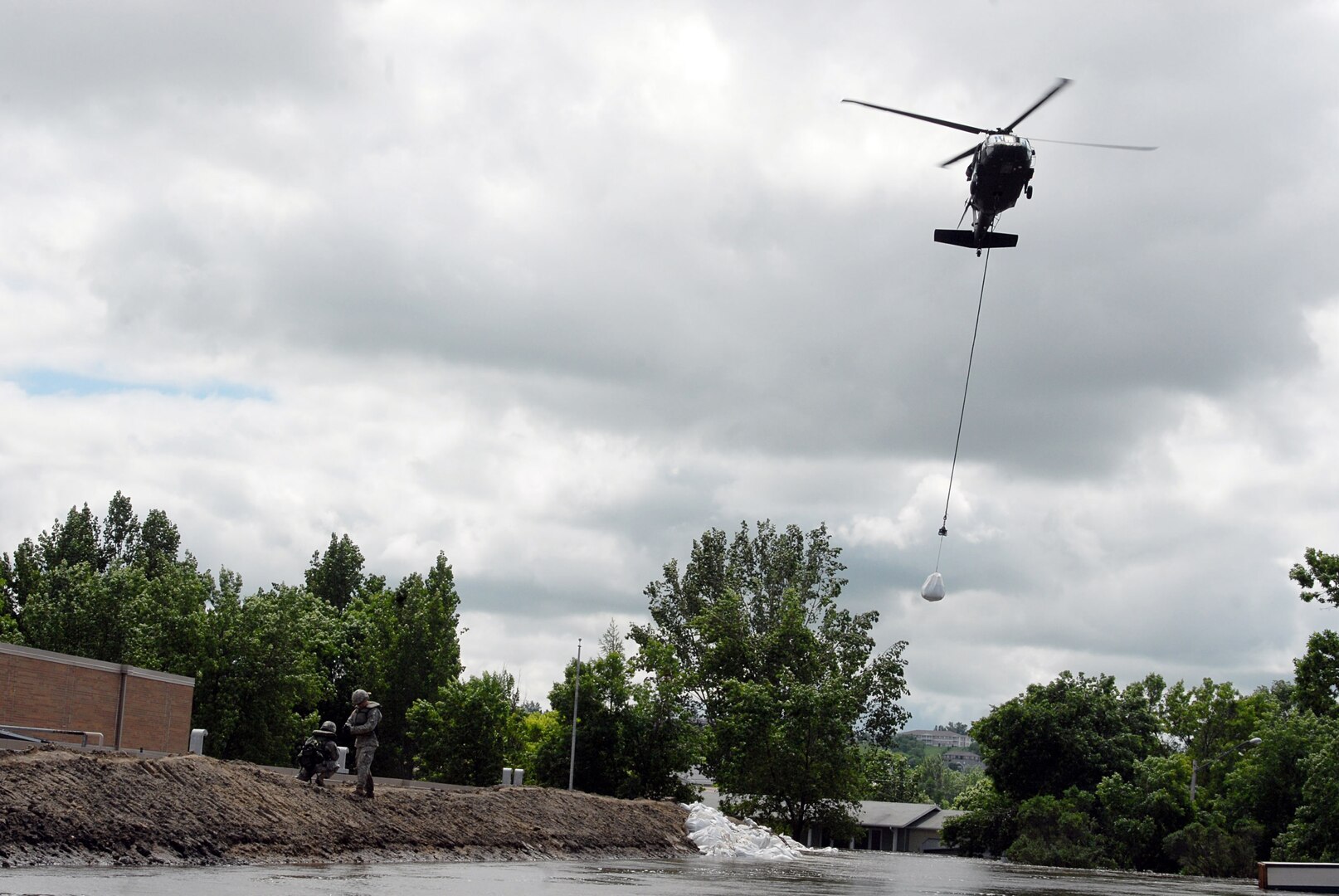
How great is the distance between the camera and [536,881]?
17.1m

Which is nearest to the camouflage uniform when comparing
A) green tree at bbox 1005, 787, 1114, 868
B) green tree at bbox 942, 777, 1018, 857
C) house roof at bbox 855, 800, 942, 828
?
green tree at bbox 1005, 787, 1114, 868

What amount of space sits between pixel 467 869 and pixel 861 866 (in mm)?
17425

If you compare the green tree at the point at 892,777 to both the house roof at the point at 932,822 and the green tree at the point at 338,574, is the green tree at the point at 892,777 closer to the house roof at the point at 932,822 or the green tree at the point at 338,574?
the house roof at the point at 932,822

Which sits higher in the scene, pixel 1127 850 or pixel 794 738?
pixel 794 738

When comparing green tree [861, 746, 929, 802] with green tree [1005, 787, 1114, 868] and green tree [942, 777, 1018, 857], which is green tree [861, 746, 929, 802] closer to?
green tree [942, 777, 1018, 857]

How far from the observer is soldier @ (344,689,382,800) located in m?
21.5

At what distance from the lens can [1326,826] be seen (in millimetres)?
48844

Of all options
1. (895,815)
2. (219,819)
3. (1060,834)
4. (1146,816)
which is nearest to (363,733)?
(219,819)

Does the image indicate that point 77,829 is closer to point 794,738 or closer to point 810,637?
point 794,738

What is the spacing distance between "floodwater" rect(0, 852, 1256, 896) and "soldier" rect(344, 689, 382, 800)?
2442 mm

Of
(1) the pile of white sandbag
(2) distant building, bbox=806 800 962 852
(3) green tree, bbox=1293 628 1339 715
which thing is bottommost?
(2) distant building, bbox=806 800 962 852

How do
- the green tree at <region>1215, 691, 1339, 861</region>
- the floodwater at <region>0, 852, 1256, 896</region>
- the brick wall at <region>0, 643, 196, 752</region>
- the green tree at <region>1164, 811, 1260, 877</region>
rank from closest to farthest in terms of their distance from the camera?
the floodwater at <region>0, 852, 1256, 896</region> → the brick wall at <region>0, 643, 196, 752</region> → the green tree at <region>1164, 811, 1260, 877</region> → the green tree at <region>1215, 691, 1339, 861</region>

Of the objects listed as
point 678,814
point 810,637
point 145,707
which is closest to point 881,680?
point 810,637

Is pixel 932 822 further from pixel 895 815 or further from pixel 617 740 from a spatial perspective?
pixel 617 740
